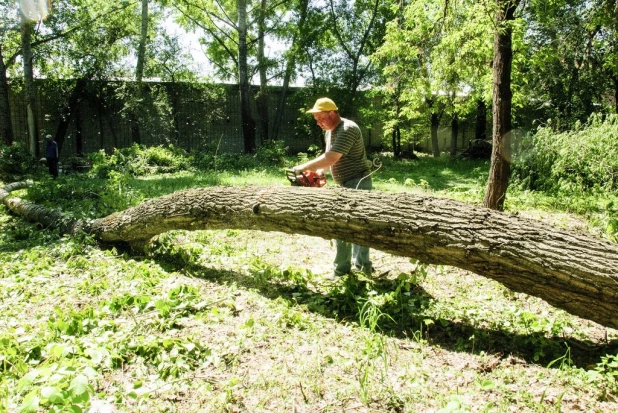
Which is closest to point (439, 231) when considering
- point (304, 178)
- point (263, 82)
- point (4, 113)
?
point (304, 178)

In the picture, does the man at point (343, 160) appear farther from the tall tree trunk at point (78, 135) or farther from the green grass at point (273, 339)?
Result: the tall tree trunk at point (78, 135)

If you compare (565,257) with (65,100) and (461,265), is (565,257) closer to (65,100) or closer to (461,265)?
(461,265)

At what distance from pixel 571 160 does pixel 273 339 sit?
821 centimetres

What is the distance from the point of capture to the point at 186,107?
19.6 m

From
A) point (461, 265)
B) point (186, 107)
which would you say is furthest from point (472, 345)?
point (186, 107)

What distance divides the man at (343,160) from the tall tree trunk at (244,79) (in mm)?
12813

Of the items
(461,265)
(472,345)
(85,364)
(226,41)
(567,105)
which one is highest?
(226,41)

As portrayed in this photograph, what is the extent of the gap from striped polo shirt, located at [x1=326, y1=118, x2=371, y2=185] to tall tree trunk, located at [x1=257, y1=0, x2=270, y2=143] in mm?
13031

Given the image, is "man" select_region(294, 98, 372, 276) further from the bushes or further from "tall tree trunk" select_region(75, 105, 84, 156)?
"tall tree trunk" select_region(75, 105, 84, 156)

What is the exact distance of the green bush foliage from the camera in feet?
27.3

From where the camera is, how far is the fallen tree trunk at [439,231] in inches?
113

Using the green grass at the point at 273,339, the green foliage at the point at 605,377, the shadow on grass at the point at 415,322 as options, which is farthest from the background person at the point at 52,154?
the green foliage at the point at 605,377

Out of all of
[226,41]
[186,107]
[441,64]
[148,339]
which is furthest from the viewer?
[226,41]

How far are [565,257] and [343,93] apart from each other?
53.7 feet
